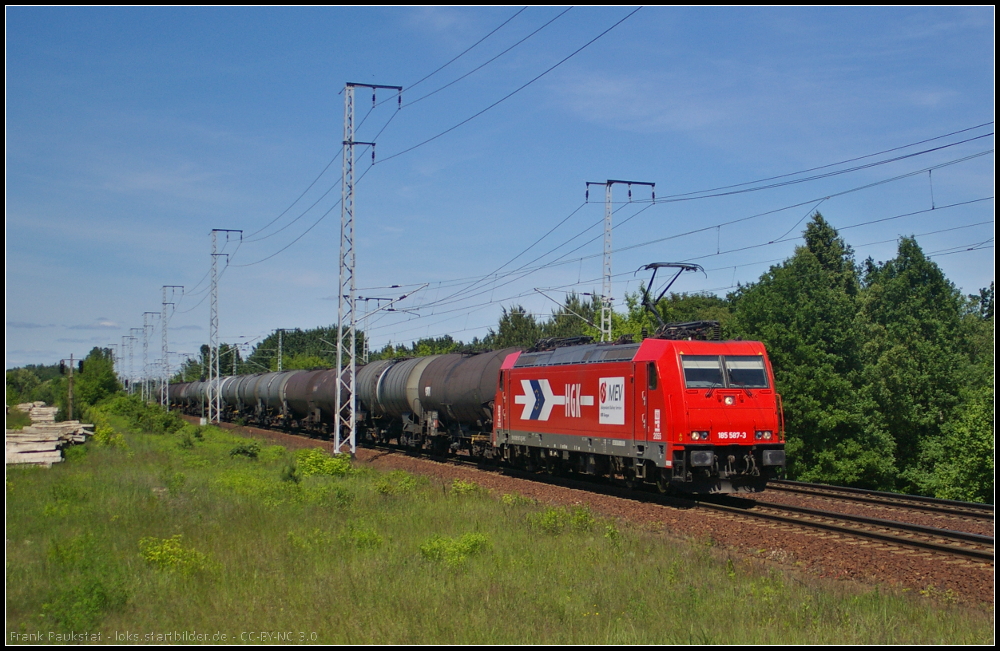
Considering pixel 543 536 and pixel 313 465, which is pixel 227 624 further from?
pixel 313 465

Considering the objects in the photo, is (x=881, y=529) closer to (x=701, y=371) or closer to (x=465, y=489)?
(x=701, y=371)

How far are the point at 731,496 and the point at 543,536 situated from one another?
27.4 feet

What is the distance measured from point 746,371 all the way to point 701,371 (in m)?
1.20

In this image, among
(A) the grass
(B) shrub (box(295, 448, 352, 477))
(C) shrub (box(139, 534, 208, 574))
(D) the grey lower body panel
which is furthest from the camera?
(B) shrub (box(295, 448, 352, 477))

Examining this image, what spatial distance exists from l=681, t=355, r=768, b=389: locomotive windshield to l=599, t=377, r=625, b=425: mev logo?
2.08 metres

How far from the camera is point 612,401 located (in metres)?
20.3

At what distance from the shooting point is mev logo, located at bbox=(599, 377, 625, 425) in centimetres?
1984

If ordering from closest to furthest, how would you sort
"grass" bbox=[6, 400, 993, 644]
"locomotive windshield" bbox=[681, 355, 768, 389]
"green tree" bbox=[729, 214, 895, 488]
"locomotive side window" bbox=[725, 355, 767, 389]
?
"grass" bbox=[6, 400, 993, 644] < "locomotive windshield" bbox=[681, 355, 768, 389] < "locomotive side window" bbox=[725, 355, 767, 389] < "green tree" bbox=[729, 214, 895, 488]

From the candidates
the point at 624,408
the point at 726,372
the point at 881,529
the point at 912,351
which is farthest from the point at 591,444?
the point at 912,351

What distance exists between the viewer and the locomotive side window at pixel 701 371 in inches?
711

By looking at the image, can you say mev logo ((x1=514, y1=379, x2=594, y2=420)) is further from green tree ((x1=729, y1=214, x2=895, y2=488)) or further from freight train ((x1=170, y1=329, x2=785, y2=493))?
green tree ((x1=729, y1=214, x2=895, y2=488))

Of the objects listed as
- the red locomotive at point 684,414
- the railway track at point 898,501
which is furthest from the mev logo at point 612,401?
the railway track at point 898,501

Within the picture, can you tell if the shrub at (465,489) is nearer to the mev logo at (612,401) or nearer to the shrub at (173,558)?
the mev logo at (612,401)

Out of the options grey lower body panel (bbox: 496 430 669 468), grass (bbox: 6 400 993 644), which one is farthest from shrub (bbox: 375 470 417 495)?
grey lower body panel (bbox: 496 430 669 468)
